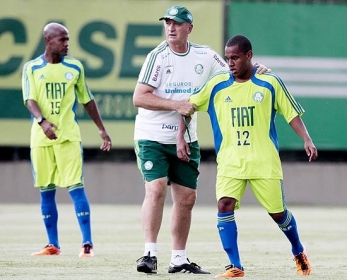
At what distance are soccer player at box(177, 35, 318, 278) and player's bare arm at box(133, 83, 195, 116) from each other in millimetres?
281

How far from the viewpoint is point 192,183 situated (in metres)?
9.90

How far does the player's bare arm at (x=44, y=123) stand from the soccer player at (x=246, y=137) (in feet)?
8.35

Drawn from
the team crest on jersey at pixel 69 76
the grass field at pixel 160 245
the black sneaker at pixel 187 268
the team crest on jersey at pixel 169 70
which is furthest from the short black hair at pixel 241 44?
the team crest on jersey at pixel 69 76

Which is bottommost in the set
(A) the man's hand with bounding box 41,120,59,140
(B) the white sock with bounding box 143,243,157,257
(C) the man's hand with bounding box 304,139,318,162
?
(B) the white sock with bounding box 143,243,157,257

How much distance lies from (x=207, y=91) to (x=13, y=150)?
1452cm

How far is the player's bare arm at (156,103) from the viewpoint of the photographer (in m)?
9.35

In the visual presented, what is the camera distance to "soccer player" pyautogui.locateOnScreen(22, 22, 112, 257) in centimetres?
1163

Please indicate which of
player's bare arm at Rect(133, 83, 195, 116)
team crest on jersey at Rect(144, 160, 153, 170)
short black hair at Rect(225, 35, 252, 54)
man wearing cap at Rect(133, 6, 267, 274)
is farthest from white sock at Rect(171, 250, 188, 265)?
short black hair at Rect(225, 35, 252, 54)

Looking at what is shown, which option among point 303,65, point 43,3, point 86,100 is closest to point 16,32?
point 43,3

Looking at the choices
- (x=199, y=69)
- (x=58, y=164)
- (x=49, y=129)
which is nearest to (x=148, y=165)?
(x=199, y=69)

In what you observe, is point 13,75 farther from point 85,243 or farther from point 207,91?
point 207,91

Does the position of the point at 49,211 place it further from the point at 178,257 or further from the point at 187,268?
the point at 187,268

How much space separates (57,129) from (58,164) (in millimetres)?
374

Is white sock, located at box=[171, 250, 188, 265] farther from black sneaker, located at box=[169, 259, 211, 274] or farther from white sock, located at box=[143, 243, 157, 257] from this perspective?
Result: white sock, located at box=[143, 243, 157, 257]
